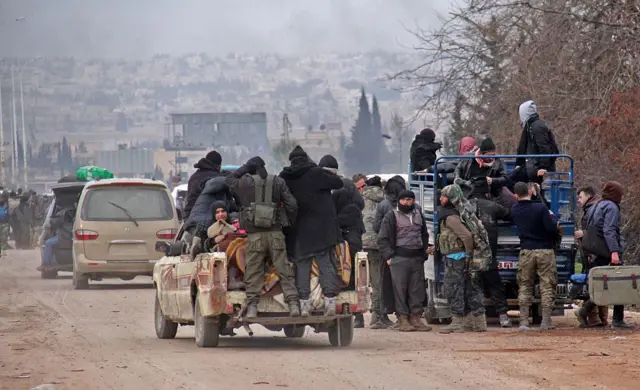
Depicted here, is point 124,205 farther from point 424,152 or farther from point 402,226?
point 402,226

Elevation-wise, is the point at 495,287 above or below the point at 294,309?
below

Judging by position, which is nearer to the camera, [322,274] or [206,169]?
[322,274]

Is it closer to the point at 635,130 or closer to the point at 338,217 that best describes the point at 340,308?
the point at 338,217

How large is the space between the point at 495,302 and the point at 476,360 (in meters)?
4.67

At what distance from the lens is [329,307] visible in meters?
15.7

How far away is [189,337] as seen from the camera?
59.2ft

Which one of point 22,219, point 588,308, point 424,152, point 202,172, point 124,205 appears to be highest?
point 424,152

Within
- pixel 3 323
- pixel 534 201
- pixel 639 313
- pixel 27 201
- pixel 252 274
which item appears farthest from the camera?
pixel 27 201

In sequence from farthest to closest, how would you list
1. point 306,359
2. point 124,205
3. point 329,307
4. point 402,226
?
point 124,205 → point 402,226 → point 329,307 → point 306,359

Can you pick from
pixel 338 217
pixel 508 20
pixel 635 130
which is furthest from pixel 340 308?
pixel 508 20

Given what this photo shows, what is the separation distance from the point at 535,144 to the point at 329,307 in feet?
17.7

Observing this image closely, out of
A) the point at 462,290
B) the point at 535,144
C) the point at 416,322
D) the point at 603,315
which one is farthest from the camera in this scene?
the point at 535,144

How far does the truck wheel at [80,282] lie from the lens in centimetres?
2784

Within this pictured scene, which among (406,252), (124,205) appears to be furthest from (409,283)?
(124,205)
